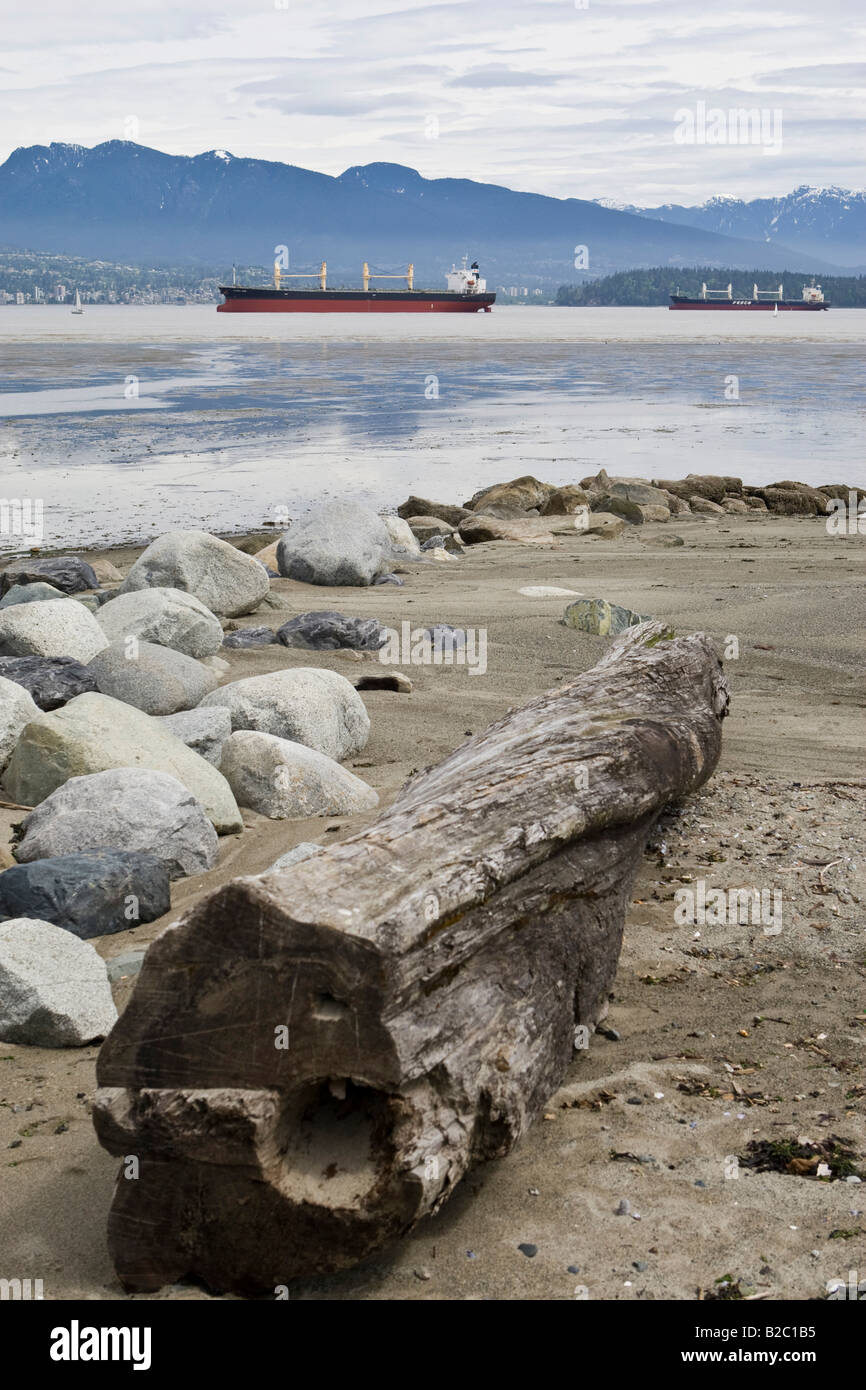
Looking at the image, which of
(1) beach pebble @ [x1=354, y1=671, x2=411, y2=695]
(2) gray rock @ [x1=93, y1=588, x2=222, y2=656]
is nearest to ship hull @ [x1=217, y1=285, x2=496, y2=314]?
(2) gray rock @ [x1=93, y1=588, x2=222, y2=656]

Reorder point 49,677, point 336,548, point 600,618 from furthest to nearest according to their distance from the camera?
point 336,548 → point 600,618 → point 49,677

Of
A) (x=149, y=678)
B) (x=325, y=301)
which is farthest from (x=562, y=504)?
(x=325, y=301)

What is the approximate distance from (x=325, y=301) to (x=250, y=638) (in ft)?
355

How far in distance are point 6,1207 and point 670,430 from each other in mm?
26810

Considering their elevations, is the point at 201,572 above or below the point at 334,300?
below

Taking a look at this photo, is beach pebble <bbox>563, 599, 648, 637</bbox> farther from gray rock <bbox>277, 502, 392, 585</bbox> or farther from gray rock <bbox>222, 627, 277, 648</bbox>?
gray rock <bbox>277, 502, 392, 585</bbox>

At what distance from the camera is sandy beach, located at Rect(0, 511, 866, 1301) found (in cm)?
286

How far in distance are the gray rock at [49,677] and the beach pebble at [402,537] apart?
22.6 feet

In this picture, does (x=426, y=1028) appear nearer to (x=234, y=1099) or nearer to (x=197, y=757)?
(x=234, y=1099)

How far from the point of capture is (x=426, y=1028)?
9.33ft

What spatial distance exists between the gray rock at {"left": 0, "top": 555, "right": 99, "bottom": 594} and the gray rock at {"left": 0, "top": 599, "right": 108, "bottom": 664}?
10.4ft

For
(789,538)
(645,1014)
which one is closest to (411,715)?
(645,1014)

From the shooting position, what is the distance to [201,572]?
32.4 feet

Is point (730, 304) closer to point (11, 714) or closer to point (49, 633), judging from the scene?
point (49, 633)
